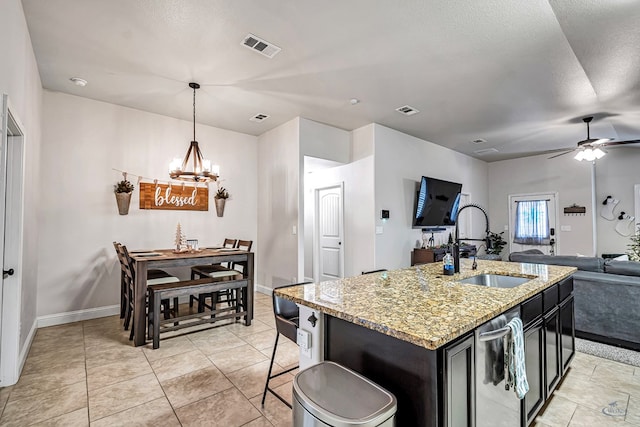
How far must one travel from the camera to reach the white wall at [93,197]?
3936mm

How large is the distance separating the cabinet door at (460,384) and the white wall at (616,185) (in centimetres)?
764

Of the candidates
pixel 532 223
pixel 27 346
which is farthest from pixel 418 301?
pixel 532 223

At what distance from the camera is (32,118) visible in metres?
3.18

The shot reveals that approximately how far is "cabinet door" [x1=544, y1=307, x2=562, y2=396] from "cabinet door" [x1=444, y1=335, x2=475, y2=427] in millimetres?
1161

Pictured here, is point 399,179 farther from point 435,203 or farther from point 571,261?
point 571,261

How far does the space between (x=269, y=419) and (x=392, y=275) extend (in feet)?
4.34

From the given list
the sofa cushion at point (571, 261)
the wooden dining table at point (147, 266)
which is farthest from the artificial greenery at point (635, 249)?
the wooden dining table at point (147, 266)

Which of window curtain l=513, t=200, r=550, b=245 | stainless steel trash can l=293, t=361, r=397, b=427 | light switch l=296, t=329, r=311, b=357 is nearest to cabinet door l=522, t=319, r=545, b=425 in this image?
stainless steel trash can l=293, t=361, r=397, b=427

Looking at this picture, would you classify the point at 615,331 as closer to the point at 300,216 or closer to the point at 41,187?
the point at 300,216

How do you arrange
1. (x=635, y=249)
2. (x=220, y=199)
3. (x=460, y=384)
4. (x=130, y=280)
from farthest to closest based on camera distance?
(x=635, y=249), (x=220, y=199), (x=130, y=280), (x=460, y=384)

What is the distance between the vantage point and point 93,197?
4227 mm

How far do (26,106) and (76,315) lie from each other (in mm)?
2622

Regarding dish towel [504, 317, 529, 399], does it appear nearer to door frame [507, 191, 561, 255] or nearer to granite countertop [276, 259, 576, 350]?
granite countertop [276, 259, 576, 350]

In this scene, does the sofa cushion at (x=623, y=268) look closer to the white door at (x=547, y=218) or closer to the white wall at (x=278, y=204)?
the white wall at (x=278, y=204)
